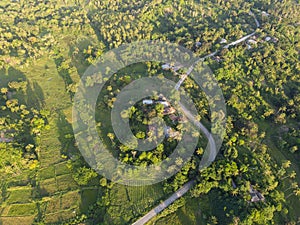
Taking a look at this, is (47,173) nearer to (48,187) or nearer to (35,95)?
(48,187)

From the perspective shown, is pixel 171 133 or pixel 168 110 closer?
pixel 171 133

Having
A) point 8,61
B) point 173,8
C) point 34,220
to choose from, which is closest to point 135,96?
point 34,220

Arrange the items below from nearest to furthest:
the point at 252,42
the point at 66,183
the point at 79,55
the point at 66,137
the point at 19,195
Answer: the point at 19,195 < the point at 66,183 < the point at 66,137 < the point at 79,55 < the point at 252,42

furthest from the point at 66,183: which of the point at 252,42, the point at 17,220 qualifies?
the point at 252,42

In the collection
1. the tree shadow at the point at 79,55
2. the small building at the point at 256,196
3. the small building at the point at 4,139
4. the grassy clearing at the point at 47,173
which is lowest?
the grassy clearing at the point at 47,173

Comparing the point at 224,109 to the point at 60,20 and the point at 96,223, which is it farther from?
the point at 60,20

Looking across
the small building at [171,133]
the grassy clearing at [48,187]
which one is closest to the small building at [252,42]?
the small building at [171,133]

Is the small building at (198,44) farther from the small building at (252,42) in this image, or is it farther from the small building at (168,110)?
the small building at (168,110)

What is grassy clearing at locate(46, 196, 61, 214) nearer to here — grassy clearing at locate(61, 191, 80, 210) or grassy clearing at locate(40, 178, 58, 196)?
grassy clearing at locate(61, 191, 80, 210)
